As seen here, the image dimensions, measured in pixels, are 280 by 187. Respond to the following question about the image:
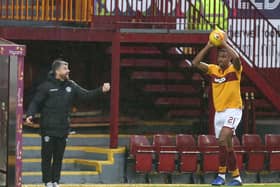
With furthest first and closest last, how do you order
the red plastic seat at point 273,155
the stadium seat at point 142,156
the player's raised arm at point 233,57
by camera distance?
the red plastic seat at point 273,155, the stadium seat at point 142,156, the player's raised arm at point 233,57

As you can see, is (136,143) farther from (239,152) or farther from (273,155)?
(273,155)

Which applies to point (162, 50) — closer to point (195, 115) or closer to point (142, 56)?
point (142, 56)

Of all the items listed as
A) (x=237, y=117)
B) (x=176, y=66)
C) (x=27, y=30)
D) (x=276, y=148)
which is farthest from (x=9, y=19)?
(x=237, y=117)

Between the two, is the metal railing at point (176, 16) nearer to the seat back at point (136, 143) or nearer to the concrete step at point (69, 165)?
the seat back at point (136, 143)

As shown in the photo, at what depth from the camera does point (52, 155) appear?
43.3 ft

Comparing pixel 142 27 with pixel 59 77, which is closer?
pixel 59 77

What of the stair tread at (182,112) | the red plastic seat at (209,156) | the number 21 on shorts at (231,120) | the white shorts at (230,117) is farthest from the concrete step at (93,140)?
the number 21 on shorts at (231,120)

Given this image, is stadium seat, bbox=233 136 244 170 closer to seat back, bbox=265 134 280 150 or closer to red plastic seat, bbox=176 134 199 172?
seat back, bbox=265 134 280 150

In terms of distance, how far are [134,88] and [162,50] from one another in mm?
1613

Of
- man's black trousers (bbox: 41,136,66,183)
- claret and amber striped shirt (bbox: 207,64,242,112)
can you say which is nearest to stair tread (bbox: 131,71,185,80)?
claret and amber striped shirt (bbox: 207,64,242,112)

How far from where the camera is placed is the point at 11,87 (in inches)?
451

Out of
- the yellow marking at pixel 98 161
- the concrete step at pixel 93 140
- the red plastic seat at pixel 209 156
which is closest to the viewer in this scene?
the yellow marking at pixel 98 161

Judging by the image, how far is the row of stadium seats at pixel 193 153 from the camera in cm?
1838

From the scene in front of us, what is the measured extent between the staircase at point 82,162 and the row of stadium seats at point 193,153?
45cm
